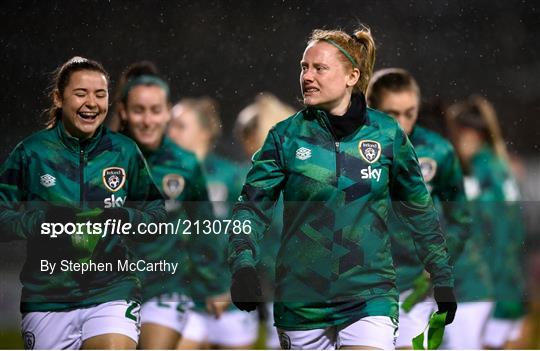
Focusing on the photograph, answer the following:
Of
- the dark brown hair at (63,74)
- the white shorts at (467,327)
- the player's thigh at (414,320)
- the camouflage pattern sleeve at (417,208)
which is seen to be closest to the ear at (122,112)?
the dark brown hair at (63,74)

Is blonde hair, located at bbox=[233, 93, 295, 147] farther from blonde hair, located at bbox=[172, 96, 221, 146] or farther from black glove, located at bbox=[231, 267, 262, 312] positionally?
black glove, located at bbox=[231, 267, 262, 312]

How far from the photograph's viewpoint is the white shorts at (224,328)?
4.74 m

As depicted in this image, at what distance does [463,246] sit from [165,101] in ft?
4.68

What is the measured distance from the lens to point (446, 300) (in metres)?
4.18

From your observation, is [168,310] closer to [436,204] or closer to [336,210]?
[336,210]

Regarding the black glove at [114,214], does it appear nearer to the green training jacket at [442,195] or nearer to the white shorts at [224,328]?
the white shorts at [224,328]

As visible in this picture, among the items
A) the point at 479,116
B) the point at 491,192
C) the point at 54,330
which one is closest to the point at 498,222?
the point at 491,192

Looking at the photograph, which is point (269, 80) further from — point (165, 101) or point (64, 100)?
point (64, 100)

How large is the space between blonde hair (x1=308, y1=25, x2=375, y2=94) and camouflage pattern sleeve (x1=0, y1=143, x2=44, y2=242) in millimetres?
1321

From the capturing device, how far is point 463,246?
457 cm

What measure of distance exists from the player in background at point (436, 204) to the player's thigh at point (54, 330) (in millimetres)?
1369

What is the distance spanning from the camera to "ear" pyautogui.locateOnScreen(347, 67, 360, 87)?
4.10 m

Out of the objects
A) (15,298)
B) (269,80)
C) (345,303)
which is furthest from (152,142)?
(345,303)

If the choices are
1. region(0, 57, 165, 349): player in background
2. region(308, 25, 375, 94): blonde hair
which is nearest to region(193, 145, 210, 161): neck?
region(0, 57, 165, 349): player in background
